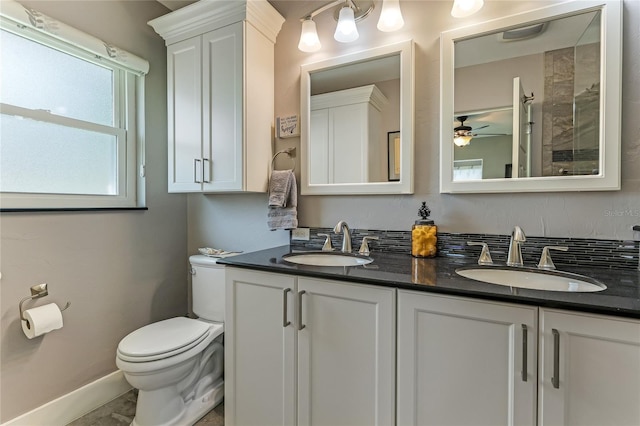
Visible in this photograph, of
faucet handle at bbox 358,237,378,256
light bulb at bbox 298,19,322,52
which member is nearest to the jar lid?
faucet handle at bbox 358,237,378,256

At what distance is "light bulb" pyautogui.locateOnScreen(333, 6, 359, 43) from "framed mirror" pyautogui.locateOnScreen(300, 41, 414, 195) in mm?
118

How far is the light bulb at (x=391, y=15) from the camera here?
4.89 ft

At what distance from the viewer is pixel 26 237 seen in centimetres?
143

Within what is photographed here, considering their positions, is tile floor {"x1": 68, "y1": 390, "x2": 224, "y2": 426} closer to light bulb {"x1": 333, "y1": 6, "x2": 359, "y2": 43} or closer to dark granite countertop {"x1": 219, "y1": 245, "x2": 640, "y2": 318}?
dark granite countertop {"x1": 219, "y1": 245, "x2": 640, "y2": 318}

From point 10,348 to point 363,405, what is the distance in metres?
1.58

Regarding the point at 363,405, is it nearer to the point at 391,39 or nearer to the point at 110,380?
the point at 110,380

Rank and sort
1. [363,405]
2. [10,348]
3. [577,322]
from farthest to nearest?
[10,348]
[363,405]
[577,322]

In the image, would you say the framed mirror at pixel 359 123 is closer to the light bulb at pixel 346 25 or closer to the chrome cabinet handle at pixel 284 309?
the light bulb at pixel 346 25

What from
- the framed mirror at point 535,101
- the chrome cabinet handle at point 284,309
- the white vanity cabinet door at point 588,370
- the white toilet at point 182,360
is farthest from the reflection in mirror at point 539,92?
the white toilet at point 182,360

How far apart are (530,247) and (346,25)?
1.37 metres

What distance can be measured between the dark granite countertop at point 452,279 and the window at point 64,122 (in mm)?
1016

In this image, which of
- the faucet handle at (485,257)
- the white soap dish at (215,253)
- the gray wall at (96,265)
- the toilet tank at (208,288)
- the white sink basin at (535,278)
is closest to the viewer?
the white sink basin at (535,278)

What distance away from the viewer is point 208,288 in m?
1.81

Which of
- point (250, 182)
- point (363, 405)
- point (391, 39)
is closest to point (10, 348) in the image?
point (250, 182)
